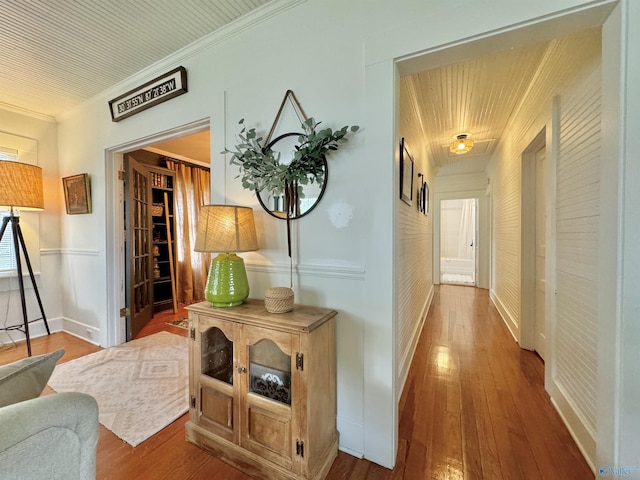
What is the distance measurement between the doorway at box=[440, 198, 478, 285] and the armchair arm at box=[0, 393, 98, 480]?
7617 mm

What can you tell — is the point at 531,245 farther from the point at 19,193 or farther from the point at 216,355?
the point at 19,193

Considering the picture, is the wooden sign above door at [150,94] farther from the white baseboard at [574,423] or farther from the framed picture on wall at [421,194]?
the white baseboard at [574,423]

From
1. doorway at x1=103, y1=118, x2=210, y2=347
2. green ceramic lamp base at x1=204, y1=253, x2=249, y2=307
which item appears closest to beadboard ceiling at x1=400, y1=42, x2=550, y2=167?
green ceramic lamp base at x1=204, y1=253, x2=249, y2=307

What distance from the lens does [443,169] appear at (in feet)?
17.4

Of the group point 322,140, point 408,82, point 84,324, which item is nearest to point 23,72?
point 84,324

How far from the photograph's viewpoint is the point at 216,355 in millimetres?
1460

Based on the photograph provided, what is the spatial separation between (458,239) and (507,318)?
16.5 feet

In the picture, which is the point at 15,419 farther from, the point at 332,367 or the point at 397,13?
the point at 397,13

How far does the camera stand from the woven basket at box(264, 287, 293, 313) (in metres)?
1.30

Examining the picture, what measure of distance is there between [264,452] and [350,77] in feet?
6.45

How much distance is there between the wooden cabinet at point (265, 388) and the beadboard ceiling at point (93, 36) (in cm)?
184

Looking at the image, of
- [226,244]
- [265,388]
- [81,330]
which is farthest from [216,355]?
[81,330]

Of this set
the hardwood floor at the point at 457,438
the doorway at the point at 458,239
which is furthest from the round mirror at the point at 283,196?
the doorway at the point at 458,239

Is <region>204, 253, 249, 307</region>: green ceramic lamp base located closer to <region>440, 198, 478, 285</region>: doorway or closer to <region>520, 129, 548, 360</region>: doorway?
<region>520, 129, 548, 360</region>: doorway
